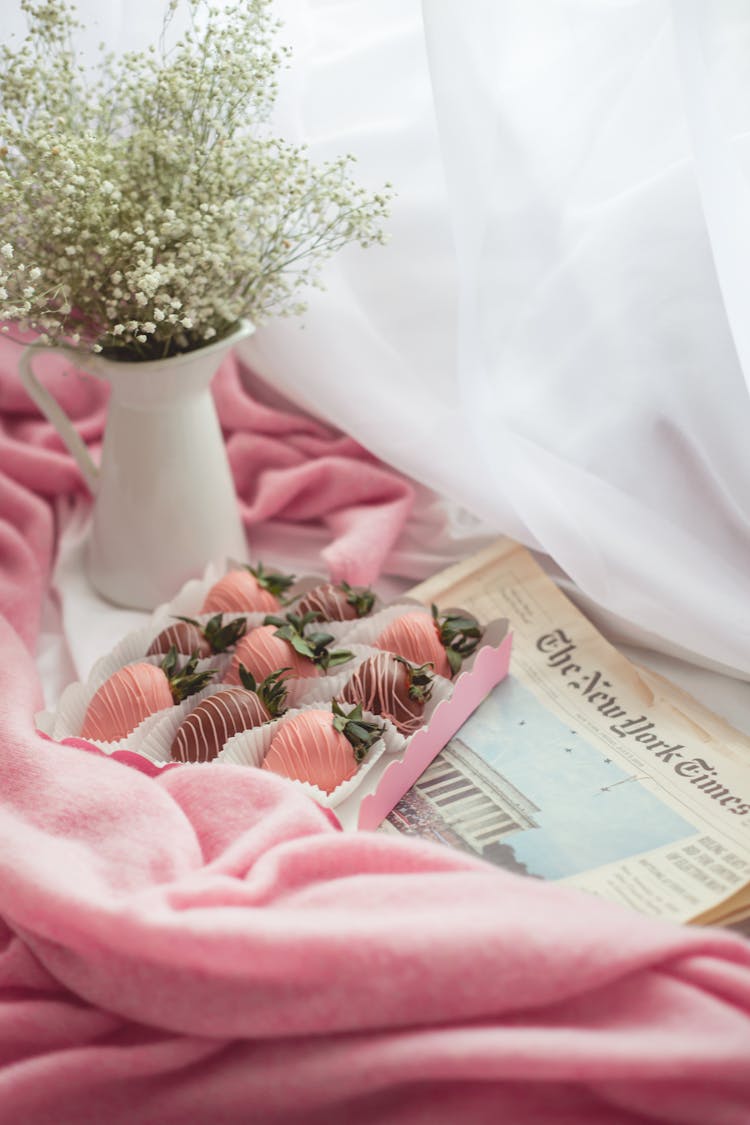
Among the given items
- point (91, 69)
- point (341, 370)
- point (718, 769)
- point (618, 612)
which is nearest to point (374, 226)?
point (341, 370)

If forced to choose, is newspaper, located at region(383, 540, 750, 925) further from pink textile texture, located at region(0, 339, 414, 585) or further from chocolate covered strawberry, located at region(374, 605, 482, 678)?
pink textile texture, located at region(0, 339, 414, 585)

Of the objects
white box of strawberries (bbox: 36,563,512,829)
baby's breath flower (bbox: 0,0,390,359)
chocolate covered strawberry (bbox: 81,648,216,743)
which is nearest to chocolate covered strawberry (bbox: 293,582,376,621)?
white box of strawberries (bbox: 36,563,512,829)

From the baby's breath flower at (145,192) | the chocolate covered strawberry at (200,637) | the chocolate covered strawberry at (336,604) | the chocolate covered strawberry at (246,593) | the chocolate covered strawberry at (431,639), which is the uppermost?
the baby's breath flower at (145,192)

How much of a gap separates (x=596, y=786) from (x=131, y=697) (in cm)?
32

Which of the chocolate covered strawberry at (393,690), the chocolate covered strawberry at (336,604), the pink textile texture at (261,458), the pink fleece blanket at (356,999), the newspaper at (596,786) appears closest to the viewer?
the pink fleece blanket at (356,999)

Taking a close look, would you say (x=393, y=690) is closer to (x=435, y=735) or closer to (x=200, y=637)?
(x=435, y=735)

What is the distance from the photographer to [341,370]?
1.00 m

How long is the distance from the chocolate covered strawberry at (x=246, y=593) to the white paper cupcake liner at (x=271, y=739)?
15 centimetres

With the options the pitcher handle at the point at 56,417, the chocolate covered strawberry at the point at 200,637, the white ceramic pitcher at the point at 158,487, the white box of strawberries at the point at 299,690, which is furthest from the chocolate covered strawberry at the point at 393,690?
the pitcher handle at the point at 56,417

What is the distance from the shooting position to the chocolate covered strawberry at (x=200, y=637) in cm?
83

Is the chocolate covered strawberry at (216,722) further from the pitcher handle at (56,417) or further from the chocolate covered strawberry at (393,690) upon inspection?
the pitcher handle at (56,417)

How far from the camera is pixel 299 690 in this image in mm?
786

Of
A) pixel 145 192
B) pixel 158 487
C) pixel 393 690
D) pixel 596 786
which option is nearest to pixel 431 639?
pixel 393 690

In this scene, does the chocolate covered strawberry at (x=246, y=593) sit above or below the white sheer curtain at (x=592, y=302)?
below
